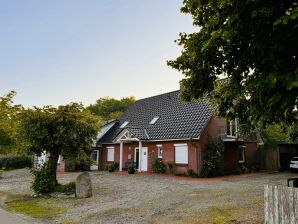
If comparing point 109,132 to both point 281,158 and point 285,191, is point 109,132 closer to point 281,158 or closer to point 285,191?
point 281,158

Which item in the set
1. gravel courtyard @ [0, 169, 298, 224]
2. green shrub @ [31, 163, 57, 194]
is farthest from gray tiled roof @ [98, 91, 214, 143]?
green shrub @ [31, 163, 57, 194]

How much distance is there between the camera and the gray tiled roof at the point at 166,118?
23.5 meters

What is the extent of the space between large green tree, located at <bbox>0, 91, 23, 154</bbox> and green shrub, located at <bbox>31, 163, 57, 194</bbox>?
4.99 meters

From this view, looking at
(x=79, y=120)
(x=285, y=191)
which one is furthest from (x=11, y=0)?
(x=285, y=191)

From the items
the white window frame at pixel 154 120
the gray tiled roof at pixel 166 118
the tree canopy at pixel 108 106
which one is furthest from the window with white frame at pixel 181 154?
the tree canopy at pixel 108 106

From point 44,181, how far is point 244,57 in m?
11.8

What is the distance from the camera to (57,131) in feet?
48.6

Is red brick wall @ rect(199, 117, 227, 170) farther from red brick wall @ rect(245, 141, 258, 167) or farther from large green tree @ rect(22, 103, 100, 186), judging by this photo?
large green tree @ rect(22, 103, 100, 186)

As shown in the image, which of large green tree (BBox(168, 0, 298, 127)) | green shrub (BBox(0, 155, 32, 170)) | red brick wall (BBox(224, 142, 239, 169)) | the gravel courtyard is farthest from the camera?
green shrub (BBox(0, 155, 32, 170))

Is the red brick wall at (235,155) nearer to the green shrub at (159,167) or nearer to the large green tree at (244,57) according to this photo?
the green shrub at (159,167)

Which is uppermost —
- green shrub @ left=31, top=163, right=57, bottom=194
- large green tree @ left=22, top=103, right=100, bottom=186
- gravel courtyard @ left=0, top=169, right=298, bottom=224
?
large green tree @ left=22, top=103, right=100, bottom=186

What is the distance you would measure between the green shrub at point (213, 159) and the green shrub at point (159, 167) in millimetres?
3729

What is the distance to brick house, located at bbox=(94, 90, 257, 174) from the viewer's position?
22.9 metres

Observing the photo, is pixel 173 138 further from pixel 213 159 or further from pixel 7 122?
pixel 7 122
